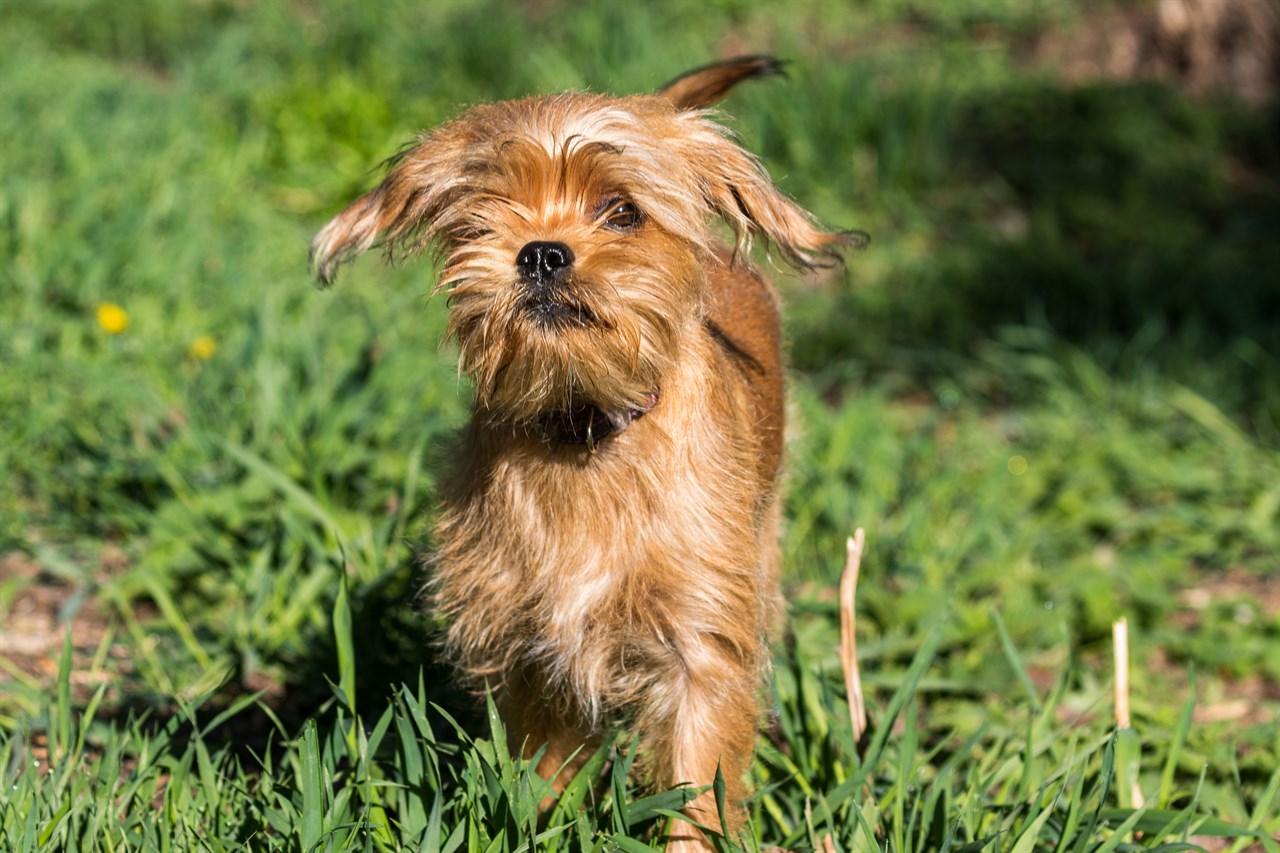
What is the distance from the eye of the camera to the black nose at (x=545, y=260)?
8.86ft

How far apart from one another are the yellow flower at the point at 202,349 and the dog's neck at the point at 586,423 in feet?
8.46

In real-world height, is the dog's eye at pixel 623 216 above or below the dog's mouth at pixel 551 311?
above

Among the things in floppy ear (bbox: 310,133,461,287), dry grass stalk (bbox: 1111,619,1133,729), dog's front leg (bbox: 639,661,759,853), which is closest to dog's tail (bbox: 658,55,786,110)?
floppy ear (bbox: 310,133,461,287)

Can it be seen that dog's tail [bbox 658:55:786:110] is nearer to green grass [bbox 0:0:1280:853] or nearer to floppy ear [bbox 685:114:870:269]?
green grass [bbox 0:0:1280:853]

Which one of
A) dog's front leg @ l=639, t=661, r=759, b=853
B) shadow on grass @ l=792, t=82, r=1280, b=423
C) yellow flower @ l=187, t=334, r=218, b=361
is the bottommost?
shadow on grass @ l=792, t=82, r=1280, b=423

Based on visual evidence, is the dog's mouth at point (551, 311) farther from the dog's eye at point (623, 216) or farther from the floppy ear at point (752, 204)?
the floppy ear at point (752, 204)

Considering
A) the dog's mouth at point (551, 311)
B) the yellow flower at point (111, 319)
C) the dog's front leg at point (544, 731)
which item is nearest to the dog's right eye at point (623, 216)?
the dog's mouth at point (551, 311)

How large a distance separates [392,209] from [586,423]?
2.03 ft

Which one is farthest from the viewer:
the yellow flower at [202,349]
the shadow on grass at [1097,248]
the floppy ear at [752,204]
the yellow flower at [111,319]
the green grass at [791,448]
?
the shadow on grass at [1097,248]

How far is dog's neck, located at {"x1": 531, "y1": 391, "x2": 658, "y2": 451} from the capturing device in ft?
9.73

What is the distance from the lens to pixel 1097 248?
7566 mm

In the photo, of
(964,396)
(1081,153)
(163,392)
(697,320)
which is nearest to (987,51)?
(1081,153)

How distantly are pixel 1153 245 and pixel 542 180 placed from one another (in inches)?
212

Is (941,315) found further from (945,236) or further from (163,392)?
(163,392)
